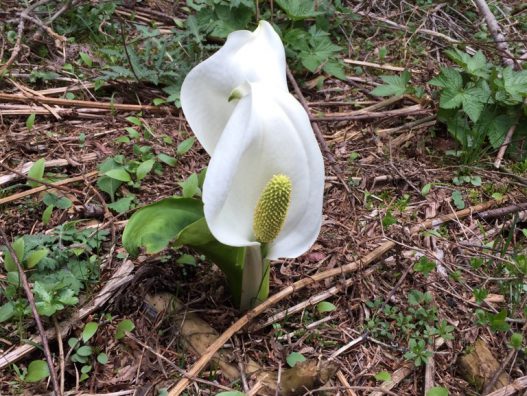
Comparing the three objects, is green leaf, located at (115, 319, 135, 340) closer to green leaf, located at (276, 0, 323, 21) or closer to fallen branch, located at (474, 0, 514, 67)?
green leaf, located at (276, 0, 323, 21)

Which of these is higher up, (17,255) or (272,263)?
(17,255)

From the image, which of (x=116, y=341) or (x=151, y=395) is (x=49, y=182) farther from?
(x=151, y=395)

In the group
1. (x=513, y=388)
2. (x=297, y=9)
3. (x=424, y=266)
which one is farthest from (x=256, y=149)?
(x=297, y=9)

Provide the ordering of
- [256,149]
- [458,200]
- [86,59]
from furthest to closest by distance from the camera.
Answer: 1. [86,59]
2. [458,200]
3. [256,149]

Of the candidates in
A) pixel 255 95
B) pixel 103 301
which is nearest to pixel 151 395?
pixel 103 301

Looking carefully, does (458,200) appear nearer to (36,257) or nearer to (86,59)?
(36,257)

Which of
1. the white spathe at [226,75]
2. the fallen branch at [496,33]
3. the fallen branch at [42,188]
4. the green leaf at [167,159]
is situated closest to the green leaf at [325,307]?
the white spathe at [226,75]
